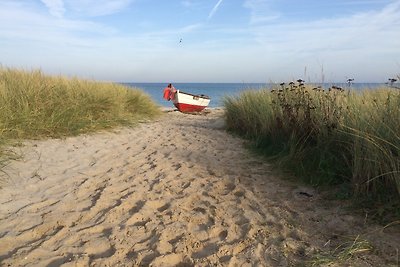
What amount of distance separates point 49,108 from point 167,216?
15.6ft

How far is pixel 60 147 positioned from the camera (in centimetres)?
610

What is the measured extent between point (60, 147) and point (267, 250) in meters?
4.40

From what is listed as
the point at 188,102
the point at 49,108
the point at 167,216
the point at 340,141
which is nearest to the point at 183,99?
the point at 188,102

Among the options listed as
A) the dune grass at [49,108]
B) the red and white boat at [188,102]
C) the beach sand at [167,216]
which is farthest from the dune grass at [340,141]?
the red and white boat at [188,102]

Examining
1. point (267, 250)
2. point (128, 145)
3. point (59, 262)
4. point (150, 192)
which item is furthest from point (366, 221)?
point (128, 145)

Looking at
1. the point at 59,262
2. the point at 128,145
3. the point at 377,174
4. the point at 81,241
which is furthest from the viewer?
the point at 128,145

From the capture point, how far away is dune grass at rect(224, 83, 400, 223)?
3436 millimetres

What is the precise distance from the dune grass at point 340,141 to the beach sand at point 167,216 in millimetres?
312

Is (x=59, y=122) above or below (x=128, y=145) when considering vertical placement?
above

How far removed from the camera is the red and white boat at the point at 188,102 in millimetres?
15852

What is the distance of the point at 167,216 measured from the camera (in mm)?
3430

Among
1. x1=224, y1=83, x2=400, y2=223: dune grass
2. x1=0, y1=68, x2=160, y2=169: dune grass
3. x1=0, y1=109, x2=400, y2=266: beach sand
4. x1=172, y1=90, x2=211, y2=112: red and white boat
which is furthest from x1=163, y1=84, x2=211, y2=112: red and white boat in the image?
x1=0, y1=109, x2=400, y2=266: beach sand

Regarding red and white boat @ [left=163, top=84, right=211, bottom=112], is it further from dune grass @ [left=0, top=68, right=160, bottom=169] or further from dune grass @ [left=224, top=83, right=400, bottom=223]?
dune grass @ [left=224, top=83, right=400, bottom=223]

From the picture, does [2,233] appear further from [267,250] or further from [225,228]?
[267,250]
